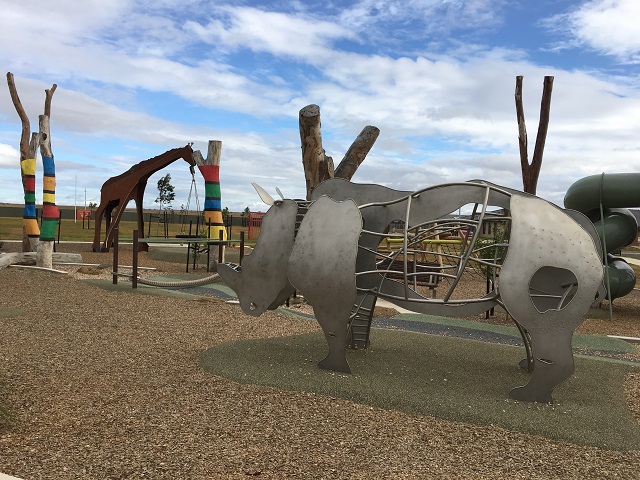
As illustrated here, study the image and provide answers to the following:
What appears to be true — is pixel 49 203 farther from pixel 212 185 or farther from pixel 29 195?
pixel 212 185

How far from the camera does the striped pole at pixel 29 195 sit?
56.5ft

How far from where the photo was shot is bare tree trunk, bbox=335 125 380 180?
956 centimetres

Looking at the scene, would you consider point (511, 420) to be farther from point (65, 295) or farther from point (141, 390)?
→ point (65, 295)

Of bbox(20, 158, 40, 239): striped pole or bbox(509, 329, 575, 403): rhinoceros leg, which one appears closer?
bbox(509, 329, 575, 403): rhinoceros leg

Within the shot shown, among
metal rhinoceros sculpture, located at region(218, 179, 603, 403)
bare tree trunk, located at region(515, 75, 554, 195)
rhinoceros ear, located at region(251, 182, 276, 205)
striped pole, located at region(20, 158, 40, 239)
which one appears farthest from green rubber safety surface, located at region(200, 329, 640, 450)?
striped pole, located at region(20, 158, 40, 239)

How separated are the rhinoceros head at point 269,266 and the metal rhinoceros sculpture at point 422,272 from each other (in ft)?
0.04

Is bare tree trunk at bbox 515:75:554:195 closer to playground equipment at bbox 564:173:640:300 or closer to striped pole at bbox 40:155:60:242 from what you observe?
playground equipment at bbox 564:173:640:300

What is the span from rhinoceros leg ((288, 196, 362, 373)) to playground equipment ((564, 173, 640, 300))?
25.9ft

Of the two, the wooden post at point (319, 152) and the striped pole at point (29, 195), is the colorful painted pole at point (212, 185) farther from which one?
the wooden post at point (319, 152)

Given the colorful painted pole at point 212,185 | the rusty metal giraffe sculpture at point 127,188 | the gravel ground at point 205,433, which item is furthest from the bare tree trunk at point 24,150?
the gravel ground at point 205,433

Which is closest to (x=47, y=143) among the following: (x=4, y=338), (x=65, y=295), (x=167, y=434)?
(x=65, y=295)

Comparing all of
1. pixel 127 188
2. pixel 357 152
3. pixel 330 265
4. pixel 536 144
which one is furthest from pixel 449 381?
pixel 127 188

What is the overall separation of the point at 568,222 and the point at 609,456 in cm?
200

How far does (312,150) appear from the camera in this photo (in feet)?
31.4
